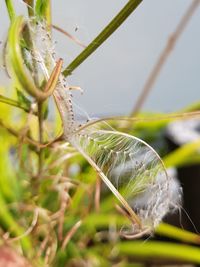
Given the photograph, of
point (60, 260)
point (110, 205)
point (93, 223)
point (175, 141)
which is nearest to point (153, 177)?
point (60, 260)

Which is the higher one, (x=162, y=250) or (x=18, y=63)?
(x=18, y=63)

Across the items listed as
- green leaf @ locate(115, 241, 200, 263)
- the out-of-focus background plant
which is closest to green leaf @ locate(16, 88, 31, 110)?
the out-of-focus background plant

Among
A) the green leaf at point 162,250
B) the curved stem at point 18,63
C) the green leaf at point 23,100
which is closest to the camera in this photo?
the curved stem at point 18,63

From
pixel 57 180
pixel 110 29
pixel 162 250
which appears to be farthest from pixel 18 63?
pixel 162 250

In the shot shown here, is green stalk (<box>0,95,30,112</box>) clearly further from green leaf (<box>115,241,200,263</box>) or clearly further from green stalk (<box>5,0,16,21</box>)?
green leaf (<box>115,241,200,263</box>)

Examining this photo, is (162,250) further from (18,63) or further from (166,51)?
(18,63)

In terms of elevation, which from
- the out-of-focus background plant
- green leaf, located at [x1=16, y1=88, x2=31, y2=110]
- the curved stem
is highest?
the curved stem

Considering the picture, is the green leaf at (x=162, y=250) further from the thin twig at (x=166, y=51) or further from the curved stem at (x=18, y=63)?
the curved stem at (x=18, y=63)

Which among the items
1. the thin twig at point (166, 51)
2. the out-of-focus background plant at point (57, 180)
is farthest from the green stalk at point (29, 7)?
the thin twig at point (166, 51)
